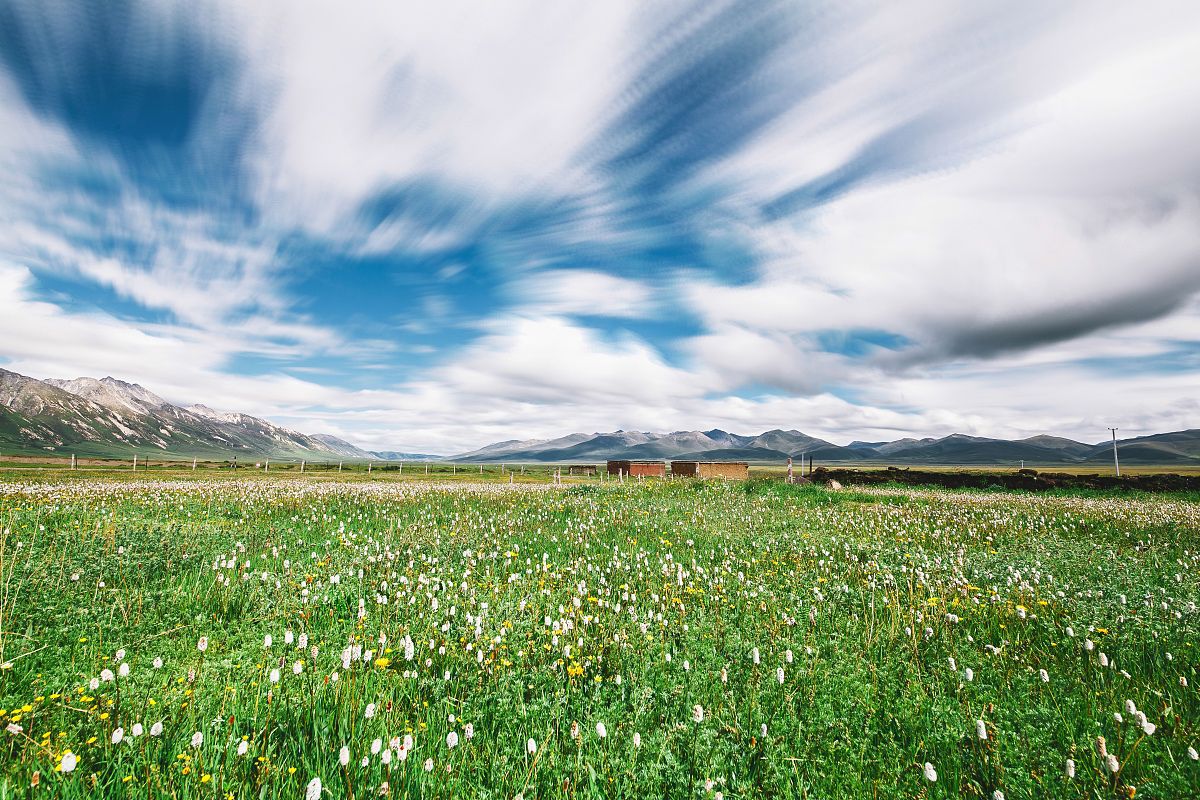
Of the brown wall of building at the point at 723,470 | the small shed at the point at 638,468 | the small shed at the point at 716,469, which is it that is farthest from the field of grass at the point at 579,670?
the small shed at the point at 638,468

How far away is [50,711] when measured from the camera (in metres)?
3.94

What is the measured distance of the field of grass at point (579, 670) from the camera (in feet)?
11.8

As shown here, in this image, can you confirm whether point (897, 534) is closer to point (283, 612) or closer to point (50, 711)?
point (283, 612)

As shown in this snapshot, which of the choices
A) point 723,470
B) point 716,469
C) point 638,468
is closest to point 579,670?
point 716,469

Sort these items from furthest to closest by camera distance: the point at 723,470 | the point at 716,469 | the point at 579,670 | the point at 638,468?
the point at 638,468, the point at 723,470, the point at 716,469, the point at 579,670

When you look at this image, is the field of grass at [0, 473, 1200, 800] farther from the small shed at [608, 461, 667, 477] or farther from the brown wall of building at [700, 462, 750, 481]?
the small shed at [608, 461, 667, 477]

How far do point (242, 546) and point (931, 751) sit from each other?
957cm

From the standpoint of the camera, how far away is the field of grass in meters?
3.59

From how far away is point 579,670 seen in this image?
4926mm

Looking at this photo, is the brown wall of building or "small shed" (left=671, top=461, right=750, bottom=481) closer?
"small shed" (left=671, top=461, right=750, bottom=481)

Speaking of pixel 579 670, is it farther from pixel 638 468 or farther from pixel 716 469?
pixel 638 468

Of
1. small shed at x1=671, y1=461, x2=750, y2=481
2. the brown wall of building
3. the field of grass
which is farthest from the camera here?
the brown wall of building

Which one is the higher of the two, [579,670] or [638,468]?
[638,468]

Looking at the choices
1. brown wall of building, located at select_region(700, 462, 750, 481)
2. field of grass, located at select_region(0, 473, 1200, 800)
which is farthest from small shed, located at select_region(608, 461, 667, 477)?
field of grass, located at select_region(0, 473, 1200, 800)
